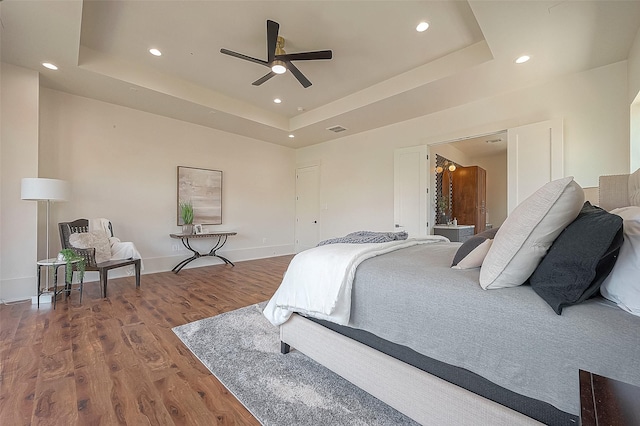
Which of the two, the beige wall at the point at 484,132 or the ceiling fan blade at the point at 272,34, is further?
the beige wall at the point at 484,132

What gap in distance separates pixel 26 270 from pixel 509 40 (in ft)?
19.4

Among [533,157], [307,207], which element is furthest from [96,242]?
[533,157]

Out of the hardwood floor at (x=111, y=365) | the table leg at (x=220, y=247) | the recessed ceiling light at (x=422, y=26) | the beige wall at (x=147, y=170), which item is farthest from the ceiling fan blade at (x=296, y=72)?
the table leg at (x=220, y=247)

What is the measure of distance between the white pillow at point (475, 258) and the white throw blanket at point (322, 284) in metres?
0.51

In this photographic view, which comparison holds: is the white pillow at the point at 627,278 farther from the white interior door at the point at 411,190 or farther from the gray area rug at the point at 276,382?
the white interior door at the point at 411,190

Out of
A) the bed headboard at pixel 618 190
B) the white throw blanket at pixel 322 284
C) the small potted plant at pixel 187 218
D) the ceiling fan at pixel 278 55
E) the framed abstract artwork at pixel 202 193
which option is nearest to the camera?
the white throw blanket at pixel 322 284

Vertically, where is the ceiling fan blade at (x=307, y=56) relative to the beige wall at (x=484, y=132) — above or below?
above

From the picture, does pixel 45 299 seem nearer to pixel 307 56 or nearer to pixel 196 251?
pixel 196 251

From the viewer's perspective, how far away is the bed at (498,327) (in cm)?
86

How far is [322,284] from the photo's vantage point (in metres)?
1.59

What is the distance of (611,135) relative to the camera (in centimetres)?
300

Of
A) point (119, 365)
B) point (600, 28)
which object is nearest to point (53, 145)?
point (119, 365)

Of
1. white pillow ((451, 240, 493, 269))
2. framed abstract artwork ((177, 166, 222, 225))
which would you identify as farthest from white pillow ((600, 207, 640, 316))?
framed abstract artwork ((177, 166, 222, 225))

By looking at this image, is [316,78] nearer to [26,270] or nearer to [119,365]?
[119,365]
